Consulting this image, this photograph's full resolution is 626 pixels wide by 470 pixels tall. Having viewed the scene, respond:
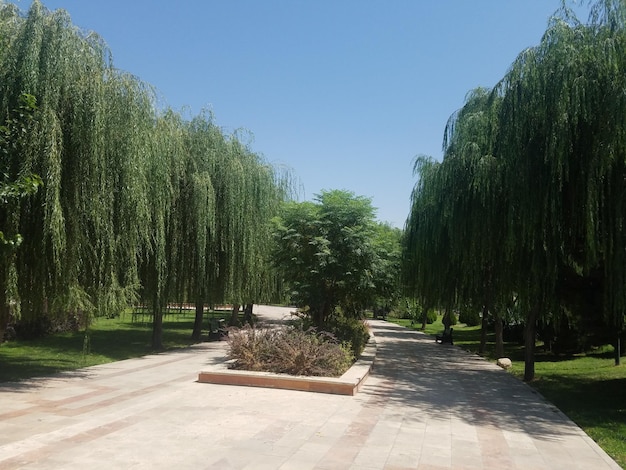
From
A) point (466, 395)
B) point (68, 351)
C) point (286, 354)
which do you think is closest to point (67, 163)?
point (286, 354)

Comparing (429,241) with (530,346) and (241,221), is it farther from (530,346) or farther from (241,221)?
(241,221)

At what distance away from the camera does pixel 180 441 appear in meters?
6.31

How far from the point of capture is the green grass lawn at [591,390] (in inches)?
311

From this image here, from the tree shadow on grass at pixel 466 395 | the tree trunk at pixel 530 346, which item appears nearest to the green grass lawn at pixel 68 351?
the tree shadow on grass at pixel 466 395

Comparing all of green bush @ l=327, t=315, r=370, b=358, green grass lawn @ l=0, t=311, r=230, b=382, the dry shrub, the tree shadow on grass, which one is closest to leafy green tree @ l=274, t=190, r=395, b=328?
green bush @ l=327, t=315, r=370, b=358

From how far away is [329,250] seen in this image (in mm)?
14406

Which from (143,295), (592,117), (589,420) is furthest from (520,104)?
(143,295)

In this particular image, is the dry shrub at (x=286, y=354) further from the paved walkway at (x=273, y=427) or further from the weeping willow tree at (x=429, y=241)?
the weeping willow tree at (x=429, y=241)

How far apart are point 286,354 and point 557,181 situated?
6584 mm

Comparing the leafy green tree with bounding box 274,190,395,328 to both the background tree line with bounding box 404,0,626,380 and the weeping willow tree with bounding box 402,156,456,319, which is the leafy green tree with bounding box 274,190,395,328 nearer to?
the weeping willow tree with bounding box 402,156,456,319

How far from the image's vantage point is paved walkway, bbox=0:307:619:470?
18.9ft

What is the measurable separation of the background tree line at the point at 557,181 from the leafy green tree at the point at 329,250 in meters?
2.47

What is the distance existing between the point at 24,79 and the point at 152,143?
353cm

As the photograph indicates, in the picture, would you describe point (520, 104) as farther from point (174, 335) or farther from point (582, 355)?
point (174, 335)
